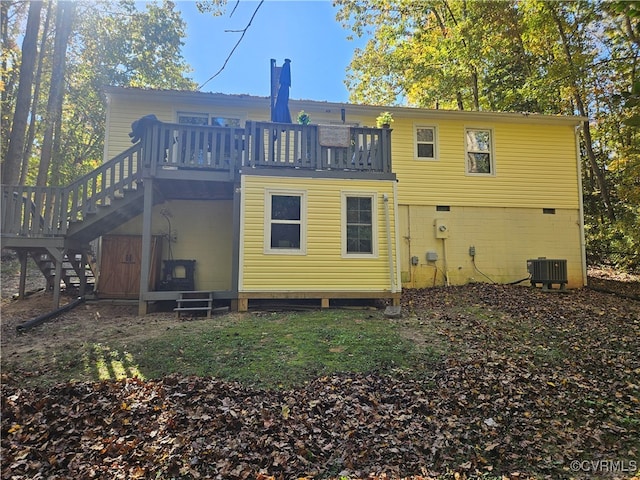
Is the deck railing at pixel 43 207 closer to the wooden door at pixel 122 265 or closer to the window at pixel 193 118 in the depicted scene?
the wooden door at pixel 122 265

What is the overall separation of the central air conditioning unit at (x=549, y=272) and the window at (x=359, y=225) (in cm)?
559

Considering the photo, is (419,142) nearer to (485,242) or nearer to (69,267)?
(485,242)

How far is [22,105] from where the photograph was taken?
1154cm

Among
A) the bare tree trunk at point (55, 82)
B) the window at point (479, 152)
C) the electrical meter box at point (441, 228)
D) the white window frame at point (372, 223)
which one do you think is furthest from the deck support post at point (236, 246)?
the bare tree trunk at point (55, 82)

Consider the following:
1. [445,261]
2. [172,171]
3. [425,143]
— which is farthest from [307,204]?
[425,143]

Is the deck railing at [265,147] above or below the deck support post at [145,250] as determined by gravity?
above

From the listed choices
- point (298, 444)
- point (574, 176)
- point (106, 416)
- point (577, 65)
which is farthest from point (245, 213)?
point (577, 65)

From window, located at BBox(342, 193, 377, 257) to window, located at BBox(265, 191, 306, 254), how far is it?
1026 millimetres

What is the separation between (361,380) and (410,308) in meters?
4.03

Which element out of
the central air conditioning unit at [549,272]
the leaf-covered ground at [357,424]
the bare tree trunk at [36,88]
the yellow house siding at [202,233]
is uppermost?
the bare tree trunk at [36,88]

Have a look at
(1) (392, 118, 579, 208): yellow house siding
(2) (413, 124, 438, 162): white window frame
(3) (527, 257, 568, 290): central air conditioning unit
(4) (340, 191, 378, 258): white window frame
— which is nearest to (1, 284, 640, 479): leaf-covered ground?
(4) (340, 191, 378, 258): white window frame

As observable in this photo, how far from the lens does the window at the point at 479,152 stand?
12000mm

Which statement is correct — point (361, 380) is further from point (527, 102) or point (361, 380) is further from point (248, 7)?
point (527, 102)

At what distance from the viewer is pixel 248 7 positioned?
440 cm
